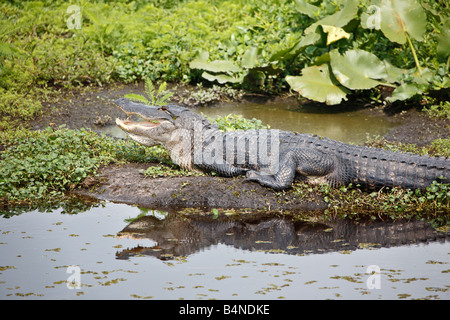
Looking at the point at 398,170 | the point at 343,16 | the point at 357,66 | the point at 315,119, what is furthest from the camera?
the point at 343,16

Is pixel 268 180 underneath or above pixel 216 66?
underneath

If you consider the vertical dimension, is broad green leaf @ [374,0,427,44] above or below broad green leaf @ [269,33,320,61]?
above

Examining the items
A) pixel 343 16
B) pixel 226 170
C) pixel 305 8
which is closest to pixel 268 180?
pixel 226 170

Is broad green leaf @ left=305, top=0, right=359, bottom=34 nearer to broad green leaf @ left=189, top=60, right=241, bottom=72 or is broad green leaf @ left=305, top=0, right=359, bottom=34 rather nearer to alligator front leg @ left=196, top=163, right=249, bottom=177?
broad green leaf @ left=189, top=60, right=241, bottom=72

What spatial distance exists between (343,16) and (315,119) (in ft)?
5.48

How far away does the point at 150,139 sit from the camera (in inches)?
280

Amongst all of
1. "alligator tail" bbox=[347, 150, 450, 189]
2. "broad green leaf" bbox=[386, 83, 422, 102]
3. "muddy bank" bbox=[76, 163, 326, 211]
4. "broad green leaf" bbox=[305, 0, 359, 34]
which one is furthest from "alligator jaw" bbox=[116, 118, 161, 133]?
"broad green leaf" bbox=[386, 83, 422, 102]

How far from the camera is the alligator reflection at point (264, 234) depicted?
528 cm

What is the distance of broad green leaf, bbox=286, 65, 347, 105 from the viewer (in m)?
9.08

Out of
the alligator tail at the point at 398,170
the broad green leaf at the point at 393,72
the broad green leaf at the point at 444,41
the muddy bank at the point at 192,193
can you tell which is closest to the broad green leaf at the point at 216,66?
the broad green leaf at the point at 393,72

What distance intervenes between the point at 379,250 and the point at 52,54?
22.7 ft

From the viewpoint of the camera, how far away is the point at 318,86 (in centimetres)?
920

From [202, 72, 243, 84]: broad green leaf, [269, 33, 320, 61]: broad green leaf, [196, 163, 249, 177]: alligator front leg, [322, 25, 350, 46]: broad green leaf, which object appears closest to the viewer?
[196, 163, 249, 177]: alligator front leg

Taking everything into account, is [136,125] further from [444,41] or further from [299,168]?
[444,41]
